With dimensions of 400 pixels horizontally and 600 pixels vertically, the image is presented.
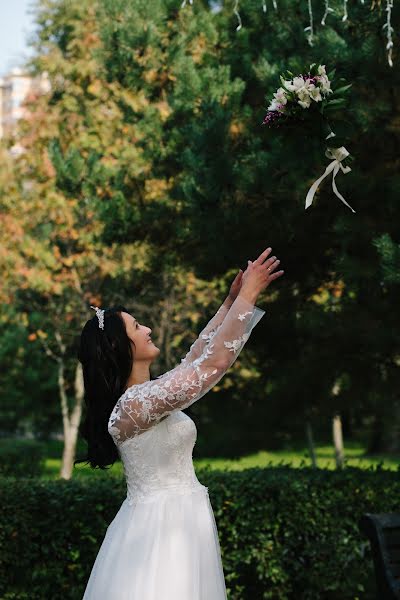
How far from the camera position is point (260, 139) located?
668 centimetres

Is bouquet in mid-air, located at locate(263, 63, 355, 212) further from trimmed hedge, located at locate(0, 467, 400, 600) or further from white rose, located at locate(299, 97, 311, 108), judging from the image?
trimmed hedge, located at locate(0, 467, 400, 600)

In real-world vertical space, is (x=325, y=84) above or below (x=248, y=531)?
above

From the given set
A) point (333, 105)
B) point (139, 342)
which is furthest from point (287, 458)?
point (139, 342)

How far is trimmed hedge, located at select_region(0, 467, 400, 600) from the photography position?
5.86m

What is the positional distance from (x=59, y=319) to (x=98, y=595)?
1282cm

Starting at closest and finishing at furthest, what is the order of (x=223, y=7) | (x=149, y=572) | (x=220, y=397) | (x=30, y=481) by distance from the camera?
(x=149, y=572)
(x=30, y=481)
(x=220, y=397)
(x=223, y=7)

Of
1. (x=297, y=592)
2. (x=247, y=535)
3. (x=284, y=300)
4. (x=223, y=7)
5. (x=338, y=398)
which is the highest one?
(x=223, y=7)

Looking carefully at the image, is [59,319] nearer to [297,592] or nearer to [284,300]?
[284,300]

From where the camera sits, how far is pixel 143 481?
3.50 m

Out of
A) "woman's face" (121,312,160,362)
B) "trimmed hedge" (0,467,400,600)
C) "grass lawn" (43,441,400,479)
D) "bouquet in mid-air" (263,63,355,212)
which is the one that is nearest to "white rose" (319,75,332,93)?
"bouquet in mid-air" (263,63,355,212)

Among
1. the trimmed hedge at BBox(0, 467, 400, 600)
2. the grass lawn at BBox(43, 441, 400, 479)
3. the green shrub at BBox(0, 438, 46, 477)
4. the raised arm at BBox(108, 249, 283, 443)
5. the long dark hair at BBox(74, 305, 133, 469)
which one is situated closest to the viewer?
the raised arm at BBox(108, 249, 283, 443)

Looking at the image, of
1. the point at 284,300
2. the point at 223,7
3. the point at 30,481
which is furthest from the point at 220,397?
the point at 223,7

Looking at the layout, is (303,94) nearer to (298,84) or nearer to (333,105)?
(298,84)

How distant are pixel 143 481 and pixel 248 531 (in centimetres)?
282
